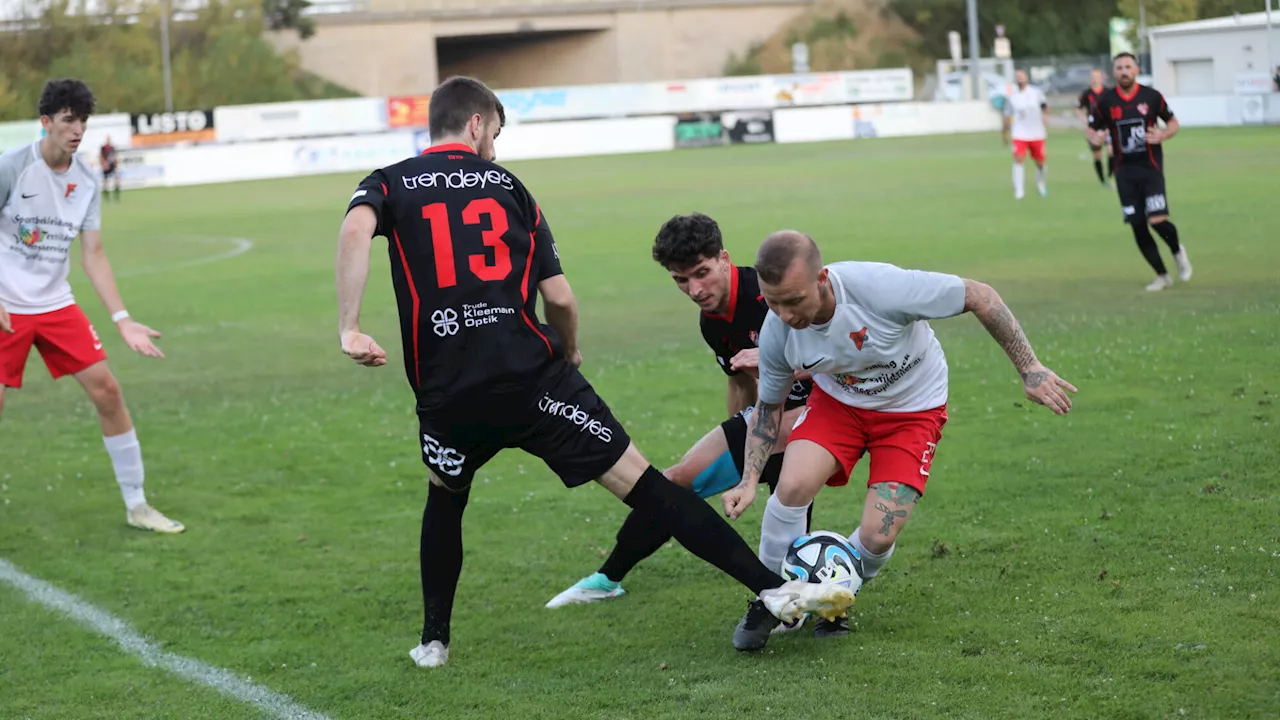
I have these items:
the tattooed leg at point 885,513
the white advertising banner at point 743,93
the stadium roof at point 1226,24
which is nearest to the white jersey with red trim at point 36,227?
the tattooed leg at point 885,513

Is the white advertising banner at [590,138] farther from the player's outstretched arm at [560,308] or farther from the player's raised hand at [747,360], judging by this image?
the player's outstretched arm at [560,308]

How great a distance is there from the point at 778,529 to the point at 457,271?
1586 mm

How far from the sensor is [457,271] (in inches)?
197

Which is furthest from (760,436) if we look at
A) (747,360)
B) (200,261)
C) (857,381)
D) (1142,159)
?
(200,261)

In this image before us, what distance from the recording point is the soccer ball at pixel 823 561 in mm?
5234

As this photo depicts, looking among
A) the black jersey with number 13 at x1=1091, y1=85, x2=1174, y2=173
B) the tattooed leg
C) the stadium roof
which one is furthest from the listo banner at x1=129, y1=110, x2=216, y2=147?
the tattooed leg

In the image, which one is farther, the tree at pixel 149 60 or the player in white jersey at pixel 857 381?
the tree at pixel 149 60

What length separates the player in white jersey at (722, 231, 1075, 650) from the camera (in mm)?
5055

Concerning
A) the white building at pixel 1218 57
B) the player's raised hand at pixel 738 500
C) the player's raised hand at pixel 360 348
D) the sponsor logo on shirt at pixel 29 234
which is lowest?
the player's raised hand at pixel 738 500

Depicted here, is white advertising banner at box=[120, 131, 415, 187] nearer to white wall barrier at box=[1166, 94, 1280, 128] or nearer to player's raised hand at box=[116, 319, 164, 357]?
white wall barrier at box=[1166, 94, 1280, 128]

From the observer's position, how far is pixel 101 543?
7684 millimetres

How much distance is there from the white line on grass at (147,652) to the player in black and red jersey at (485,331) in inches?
39.0

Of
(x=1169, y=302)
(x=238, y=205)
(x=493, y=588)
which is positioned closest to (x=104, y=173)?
(x=238, y=205)

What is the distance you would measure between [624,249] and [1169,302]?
9.08m
